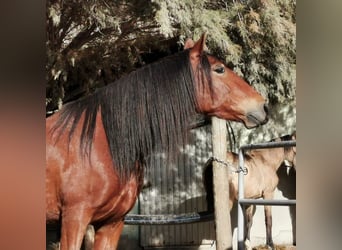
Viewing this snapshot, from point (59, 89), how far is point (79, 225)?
562 millimetres

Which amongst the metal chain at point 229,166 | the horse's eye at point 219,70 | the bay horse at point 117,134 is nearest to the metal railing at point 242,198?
the metal chain at point 229,166

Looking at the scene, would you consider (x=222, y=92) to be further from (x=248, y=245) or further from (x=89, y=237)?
(x=89, y=237)

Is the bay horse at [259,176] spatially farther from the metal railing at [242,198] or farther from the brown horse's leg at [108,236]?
the brown horse's leg at [108,236]

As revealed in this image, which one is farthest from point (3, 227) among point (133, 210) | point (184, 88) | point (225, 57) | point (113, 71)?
point (225, 57)

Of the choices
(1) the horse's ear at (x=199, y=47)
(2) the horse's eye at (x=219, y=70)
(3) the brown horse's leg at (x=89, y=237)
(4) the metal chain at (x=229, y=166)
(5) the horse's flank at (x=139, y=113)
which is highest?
(1) the horse's ear at (x=199, y=47)

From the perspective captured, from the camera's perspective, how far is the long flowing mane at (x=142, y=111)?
94.8 inches

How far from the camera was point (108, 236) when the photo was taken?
240 centimetres

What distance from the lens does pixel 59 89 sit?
7.85 feet

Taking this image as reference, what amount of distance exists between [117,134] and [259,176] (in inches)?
24.3

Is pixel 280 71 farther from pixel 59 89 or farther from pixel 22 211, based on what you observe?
pixel 22 211

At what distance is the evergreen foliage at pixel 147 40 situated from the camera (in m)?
2.39

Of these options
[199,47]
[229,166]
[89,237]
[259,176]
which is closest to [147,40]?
[199,47]

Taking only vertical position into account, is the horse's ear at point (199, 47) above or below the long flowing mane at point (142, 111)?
above

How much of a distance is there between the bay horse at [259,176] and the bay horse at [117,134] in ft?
0.63
